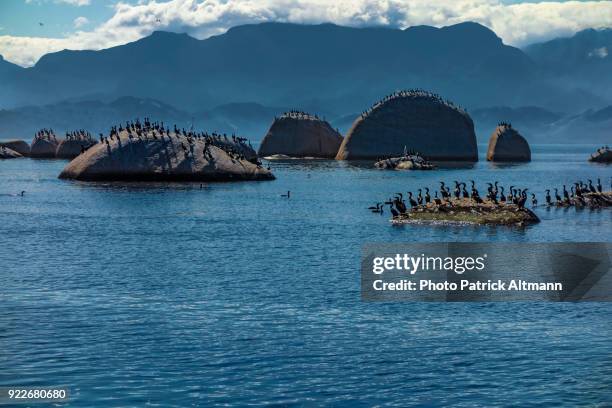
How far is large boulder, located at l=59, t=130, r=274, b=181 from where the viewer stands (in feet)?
350

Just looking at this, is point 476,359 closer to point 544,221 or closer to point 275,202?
point 544,221

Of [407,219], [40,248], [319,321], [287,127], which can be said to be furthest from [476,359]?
[287,127]

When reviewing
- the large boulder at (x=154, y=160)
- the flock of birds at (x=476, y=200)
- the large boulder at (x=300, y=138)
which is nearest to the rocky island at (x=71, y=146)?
the large boulder at (x=300, y=138)

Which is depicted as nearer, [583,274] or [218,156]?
[583,274]

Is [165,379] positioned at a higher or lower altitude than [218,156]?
lower

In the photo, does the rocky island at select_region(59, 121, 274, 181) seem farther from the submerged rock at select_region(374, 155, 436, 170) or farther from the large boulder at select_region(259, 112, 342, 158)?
the large boulder at select_region(259, 112, 342, 158)

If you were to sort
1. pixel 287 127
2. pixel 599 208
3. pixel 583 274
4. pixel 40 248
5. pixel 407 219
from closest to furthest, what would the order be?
pixel 583 274 → pixel 40 248 → pixel 407 219 → pixel 599 208 → pixel 287 127

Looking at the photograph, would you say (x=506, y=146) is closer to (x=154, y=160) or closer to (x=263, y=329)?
(x=154, y=160)

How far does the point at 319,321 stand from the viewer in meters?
34.5

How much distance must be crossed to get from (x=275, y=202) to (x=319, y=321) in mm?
52605

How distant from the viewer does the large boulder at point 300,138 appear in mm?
195625

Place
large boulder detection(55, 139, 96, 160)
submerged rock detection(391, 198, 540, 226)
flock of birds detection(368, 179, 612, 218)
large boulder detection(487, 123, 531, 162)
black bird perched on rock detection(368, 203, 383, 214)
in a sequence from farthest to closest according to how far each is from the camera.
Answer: large boulder detection(55, 139, 96, 160), large boulder detection(487, 123, 531, 162), black bird perched on rock detection(368, 203, 383, 214), flock of birds detection(368, 179, 612, 218), submerged rock detection(391, 198, 540, 226)

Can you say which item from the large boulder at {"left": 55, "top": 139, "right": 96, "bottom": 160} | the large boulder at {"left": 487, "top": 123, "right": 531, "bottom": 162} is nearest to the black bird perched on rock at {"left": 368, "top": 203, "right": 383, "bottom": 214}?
the large boulder at {"left": 487, "top": 123, "right": 531, "bottom": 162}

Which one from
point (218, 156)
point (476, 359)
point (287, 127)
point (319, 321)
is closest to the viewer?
point (476, 359)
